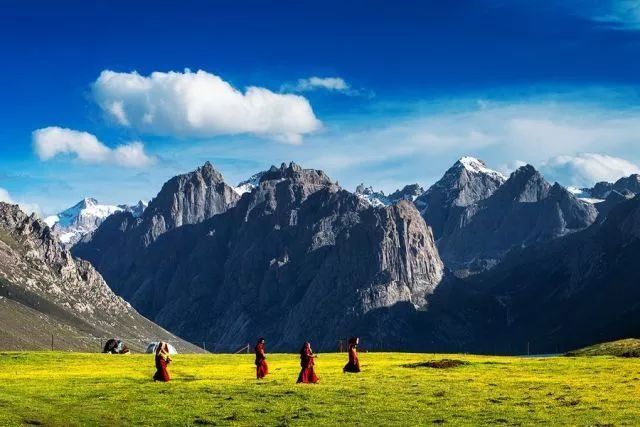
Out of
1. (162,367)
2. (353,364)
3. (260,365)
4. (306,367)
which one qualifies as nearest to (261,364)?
(260,365)

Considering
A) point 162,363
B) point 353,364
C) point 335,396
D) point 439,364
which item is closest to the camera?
point 335,396

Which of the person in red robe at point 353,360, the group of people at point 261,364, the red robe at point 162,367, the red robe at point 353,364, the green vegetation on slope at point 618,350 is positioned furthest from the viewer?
the green vegetation on slope at point 618,350

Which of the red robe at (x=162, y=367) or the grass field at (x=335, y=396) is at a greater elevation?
the red robe at (x=162, y=367)

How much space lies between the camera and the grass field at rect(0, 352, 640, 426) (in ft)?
155

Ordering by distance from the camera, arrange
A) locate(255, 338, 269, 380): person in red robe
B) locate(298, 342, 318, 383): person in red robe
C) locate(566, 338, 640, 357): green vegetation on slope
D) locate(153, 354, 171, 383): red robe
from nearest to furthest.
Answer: locate(298, 342, 318, 383): person in red robe
locate(153, 354, 171, 383): red robe
locate(255, 338, 269, 380): person in red robe
locate(566, 338, 640, 357): green vegetation on slope

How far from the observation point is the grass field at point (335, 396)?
47.1 m

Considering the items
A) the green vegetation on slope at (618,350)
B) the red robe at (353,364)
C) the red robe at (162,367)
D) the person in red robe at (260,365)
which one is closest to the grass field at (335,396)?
the red robe at (353,364)

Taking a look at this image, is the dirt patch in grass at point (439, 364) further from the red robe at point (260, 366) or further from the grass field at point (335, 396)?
the red robe at point (260, 366)

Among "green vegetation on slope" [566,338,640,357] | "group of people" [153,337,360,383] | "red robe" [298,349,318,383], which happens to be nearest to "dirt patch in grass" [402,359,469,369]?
"group of people" [153,337,360,383]

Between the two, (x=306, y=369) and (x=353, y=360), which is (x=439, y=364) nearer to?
(x=353, y=360)

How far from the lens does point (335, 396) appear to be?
56312 mm

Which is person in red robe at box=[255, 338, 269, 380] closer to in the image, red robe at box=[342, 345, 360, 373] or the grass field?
the grass field

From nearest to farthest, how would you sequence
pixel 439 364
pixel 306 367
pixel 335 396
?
pixel 335 396 → pixel 306 367 → pixel 439 364

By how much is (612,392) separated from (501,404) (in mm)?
10806
